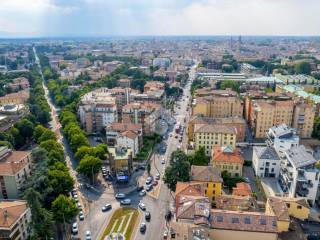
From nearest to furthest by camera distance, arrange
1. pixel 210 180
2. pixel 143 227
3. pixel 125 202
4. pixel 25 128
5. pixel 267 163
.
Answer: pixel 143 227 → pixel 210 180 → pixel 125 202 → pixel 267 163 → pixel 25 128

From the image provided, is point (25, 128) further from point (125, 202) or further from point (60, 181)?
point (125, 202)

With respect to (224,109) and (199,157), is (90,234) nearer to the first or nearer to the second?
(199,157)

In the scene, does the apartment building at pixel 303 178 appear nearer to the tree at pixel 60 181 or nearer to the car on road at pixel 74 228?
the car on road at pixel 74 228

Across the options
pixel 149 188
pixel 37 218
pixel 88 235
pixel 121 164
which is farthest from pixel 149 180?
pixel 37 218

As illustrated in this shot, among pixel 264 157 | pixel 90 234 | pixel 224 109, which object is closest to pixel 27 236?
pixel 90 234

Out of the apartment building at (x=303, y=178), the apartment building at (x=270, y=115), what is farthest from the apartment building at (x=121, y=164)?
the apartment building at (x=270, y=115)
